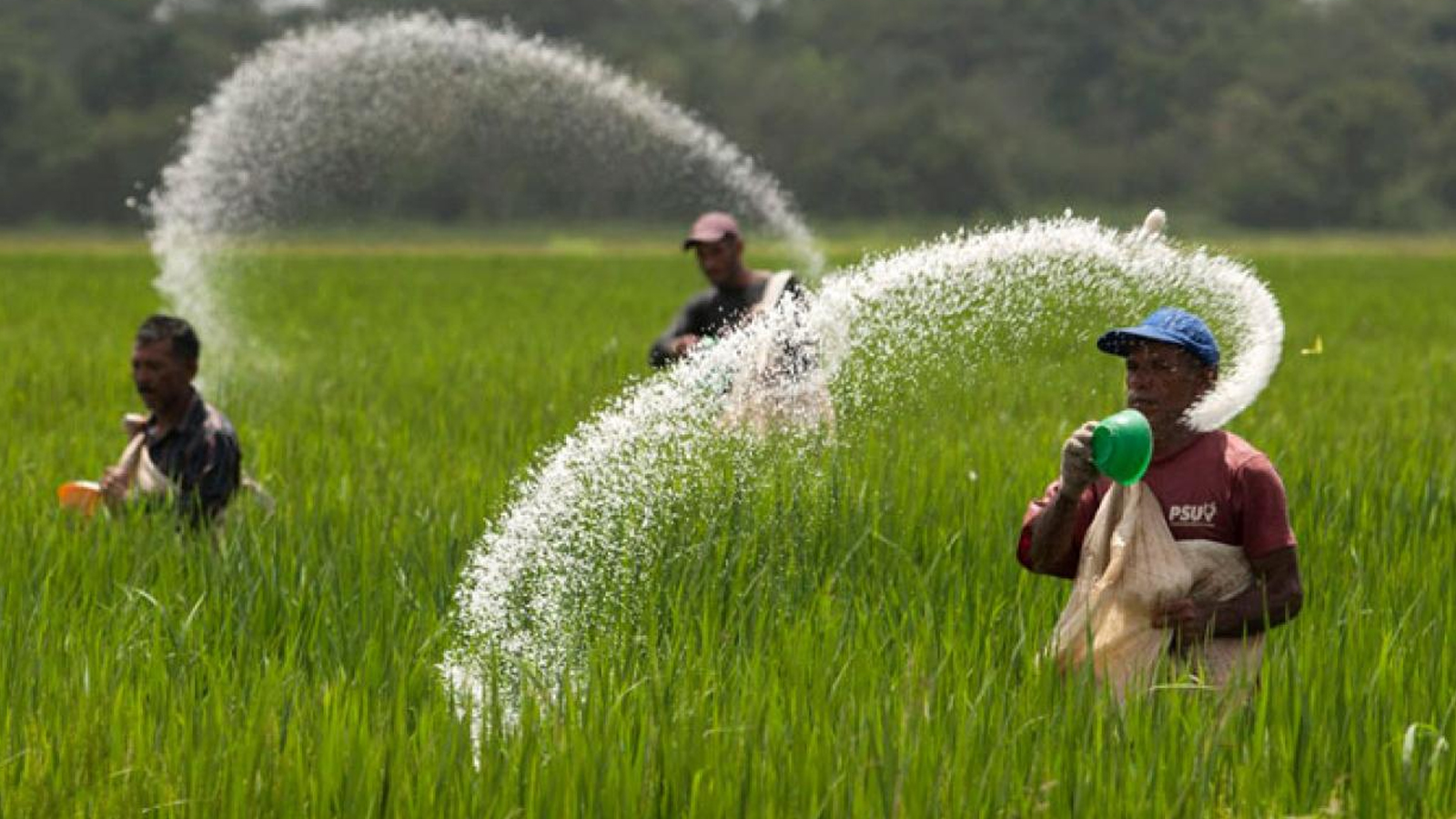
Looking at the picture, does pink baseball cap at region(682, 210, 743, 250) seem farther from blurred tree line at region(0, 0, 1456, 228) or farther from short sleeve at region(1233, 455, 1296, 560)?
blurred tree line at region(0, 0, 1456, 228)

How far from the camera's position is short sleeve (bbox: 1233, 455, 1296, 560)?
11.7 feet

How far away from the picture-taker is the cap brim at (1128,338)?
11.5 feet

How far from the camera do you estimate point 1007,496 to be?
6266 millimetres

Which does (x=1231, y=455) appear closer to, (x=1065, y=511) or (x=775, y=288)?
(x=1065, y=511)

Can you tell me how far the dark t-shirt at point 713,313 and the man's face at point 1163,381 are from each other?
10.2 feet

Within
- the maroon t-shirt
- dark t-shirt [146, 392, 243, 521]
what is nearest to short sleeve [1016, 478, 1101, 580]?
the maroon t-shirt

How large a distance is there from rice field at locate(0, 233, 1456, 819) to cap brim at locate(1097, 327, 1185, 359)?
0.59 m

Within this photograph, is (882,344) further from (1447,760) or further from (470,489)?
(470,489)

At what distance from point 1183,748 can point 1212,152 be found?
7316 cm

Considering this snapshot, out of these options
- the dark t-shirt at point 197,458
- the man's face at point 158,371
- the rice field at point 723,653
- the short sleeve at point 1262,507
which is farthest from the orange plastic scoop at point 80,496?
the short sleeve at point 1262,507

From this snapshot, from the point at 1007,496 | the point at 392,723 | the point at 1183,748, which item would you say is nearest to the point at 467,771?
the point at 392,723

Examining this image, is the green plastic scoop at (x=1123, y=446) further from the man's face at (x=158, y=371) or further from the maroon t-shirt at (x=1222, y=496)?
the man's face at (x=158, y=371)

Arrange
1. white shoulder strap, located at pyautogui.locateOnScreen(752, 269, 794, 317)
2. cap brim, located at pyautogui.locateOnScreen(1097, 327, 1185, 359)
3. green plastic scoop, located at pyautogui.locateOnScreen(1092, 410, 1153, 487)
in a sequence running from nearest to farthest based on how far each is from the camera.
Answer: green plastic scoop, located at pyautogui.locateOnScreen(1092, 410, 1153, 487) < cap brim, located at pyautogui.locateOnScreen(1097, 327, 1185, 359) < white shoulder strap, located at pyautogui.locateOnScreen(752, 269, 794, 317)

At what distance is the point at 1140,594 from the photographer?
11.6ft
